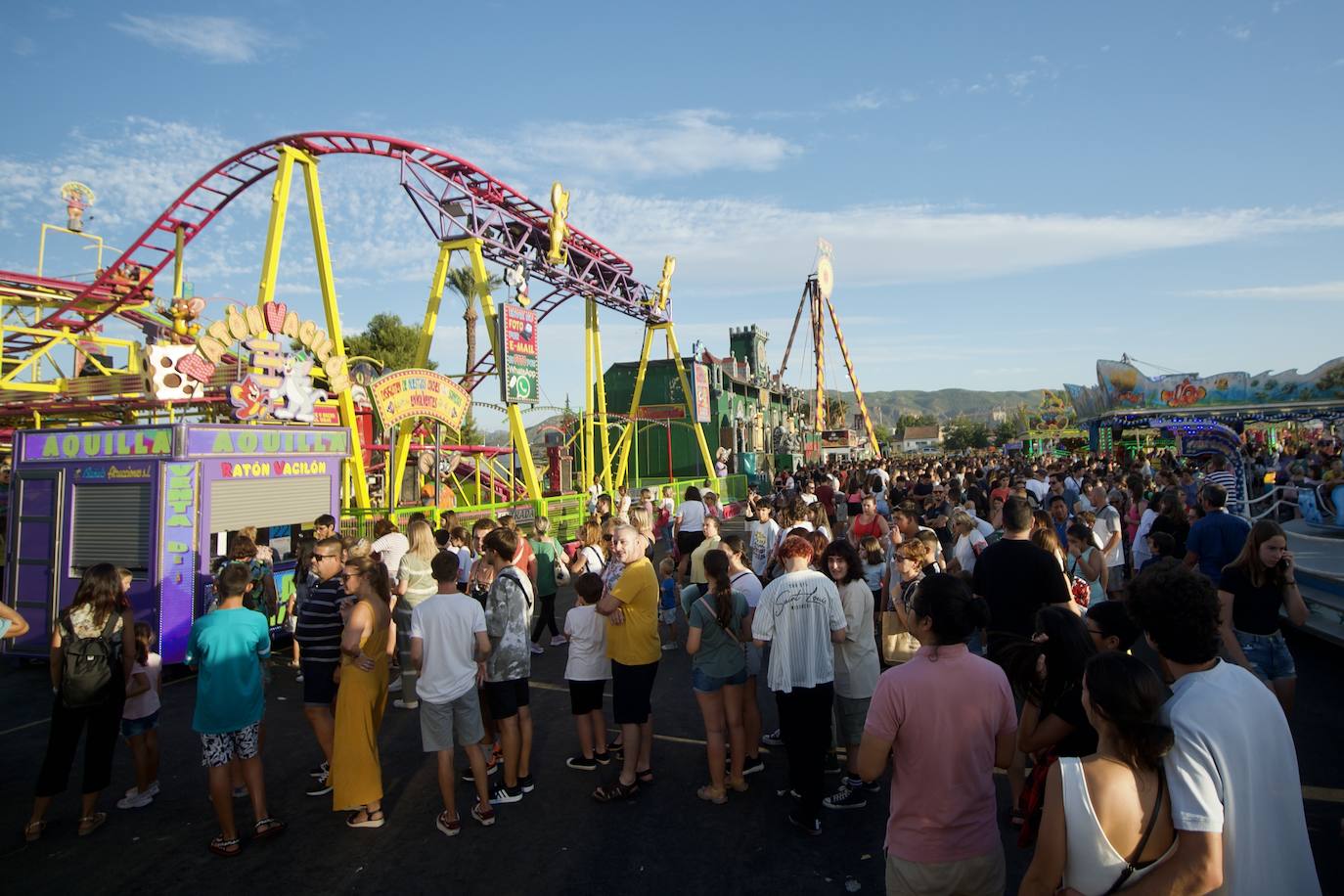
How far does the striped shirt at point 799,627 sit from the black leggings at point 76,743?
430cm

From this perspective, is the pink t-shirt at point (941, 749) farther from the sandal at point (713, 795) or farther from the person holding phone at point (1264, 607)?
the person holding phone at point (1264, 607)

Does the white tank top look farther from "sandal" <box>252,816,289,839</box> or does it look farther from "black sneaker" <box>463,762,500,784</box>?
"sandal" <box>252,816,289,839</box>

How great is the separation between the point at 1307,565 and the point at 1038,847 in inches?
316

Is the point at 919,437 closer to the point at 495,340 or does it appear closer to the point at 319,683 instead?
the point at 495,340

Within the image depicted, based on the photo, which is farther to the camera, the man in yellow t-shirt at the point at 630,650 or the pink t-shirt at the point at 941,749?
the man in yellow t-shirt at the point at 630,650

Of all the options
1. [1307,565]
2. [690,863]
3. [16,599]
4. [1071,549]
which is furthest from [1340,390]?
[16,599]

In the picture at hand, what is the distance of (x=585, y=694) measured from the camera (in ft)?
17.1

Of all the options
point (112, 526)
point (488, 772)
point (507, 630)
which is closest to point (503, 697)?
point (507, 630)

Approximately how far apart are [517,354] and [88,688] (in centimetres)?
1113

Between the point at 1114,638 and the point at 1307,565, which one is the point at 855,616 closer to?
the point at 1114,638

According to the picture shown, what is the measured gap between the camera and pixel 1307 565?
7.63 meters

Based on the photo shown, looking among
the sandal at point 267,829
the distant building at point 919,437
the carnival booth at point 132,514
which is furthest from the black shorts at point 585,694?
the distant building at point 919,437

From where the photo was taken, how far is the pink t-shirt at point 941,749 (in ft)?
8.50

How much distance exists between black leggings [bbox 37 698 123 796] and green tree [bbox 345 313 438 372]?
3180cm
